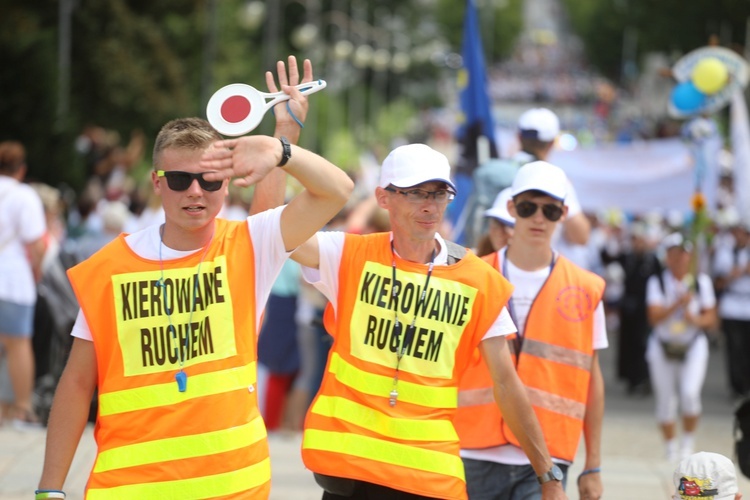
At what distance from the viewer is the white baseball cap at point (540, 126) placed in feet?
24.3

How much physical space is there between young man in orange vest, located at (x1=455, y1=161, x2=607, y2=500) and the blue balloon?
25.7 ft

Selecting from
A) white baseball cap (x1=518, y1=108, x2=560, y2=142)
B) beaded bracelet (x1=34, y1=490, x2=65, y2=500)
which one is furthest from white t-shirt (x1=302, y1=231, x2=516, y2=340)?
white baseball cap (x1=518, y1=108, x2=560, y2=142)

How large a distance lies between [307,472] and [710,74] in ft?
18.6

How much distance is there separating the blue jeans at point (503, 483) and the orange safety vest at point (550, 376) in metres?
0.11

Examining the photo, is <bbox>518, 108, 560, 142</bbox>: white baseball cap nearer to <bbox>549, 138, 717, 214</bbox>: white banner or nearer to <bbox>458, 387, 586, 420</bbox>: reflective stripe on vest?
<bbox>458, 387, 586, 420</bbox>: reflective stripe on vest

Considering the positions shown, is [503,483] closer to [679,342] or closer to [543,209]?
[543,209]

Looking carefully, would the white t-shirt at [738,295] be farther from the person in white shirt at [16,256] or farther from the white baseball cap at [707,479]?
the white baseball cap at [707,479]

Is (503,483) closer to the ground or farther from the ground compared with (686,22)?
closer to the ground

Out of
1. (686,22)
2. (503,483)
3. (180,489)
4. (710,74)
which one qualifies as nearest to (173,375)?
(180,489)

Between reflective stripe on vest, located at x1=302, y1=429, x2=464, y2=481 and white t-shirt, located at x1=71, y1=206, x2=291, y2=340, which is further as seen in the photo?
reflective stripe on vest, located at x1=302, y1=429, x2=464, y2=481

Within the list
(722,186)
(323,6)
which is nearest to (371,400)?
(722,186)

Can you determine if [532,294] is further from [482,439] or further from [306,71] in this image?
[306,71]

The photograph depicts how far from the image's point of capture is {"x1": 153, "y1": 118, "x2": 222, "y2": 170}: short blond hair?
420cm

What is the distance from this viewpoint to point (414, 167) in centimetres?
471
